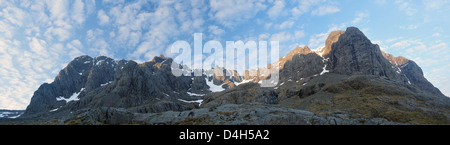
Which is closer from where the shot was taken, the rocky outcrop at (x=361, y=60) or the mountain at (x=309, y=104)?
the mountain at (x=309, y=104)

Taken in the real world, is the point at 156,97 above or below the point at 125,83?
below

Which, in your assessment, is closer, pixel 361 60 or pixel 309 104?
pixel 309 104

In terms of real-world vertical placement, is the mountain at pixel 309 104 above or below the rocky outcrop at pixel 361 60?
below

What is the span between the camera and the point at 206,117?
28312mm

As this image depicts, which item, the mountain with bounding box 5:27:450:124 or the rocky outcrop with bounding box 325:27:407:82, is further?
the rocky outcrop with bounding box 325:27:407:82

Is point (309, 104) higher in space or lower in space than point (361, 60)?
lower

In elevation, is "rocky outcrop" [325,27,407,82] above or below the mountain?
above
